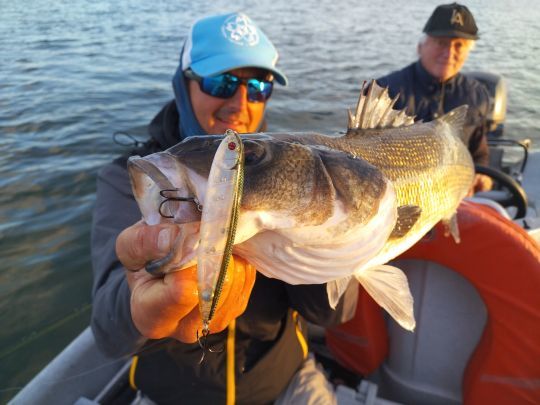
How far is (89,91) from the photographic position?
30.3 feet

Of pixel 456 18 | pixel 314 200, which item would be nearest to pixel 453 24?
pixel 456 18

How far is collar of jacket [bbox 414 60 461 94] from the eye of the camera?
4941mm

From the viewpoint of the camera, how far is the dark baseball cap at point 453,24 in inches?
185

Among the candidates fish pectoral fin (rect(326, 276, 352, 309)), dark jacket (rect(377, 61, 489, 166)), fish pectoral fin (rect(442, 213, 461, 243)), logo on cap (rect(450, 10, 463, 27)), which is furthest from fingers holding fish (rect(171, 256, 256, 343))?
logo on cap (rect(450, 10, 463, 27))

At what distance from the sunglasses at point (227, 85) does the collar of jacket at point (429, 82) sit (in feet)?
9.75

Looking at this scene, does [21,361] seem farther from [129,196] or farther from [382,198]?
[382,198]

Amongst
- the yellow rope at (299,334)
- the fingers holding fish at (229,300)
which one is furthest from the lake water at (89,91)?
the fingers holding fish at (229,300)

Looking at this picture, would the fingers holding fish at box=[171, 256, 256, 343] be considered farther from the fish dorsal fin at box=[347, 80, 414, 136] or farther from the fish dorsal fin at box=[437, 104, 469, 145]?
the fish dorsal fin at box=[437, 104, 469, 145]

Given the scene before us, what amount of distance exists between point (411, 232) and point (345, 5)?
24.5 metres

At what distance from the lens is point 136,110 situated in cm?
861

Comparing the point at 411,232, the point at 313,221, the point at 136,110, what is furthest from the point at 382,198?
the point at 136,110

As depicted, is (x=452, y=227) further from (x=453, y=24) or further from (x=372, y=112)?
(x=453, y=24)

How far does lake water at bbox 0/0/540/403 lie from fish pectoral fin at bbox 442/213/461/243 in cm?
335

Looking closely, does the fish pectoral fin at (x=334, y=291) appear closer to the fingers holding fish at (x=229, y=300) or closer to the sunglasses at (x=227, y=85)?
the fingers holding fish at (x=229, y=300)
